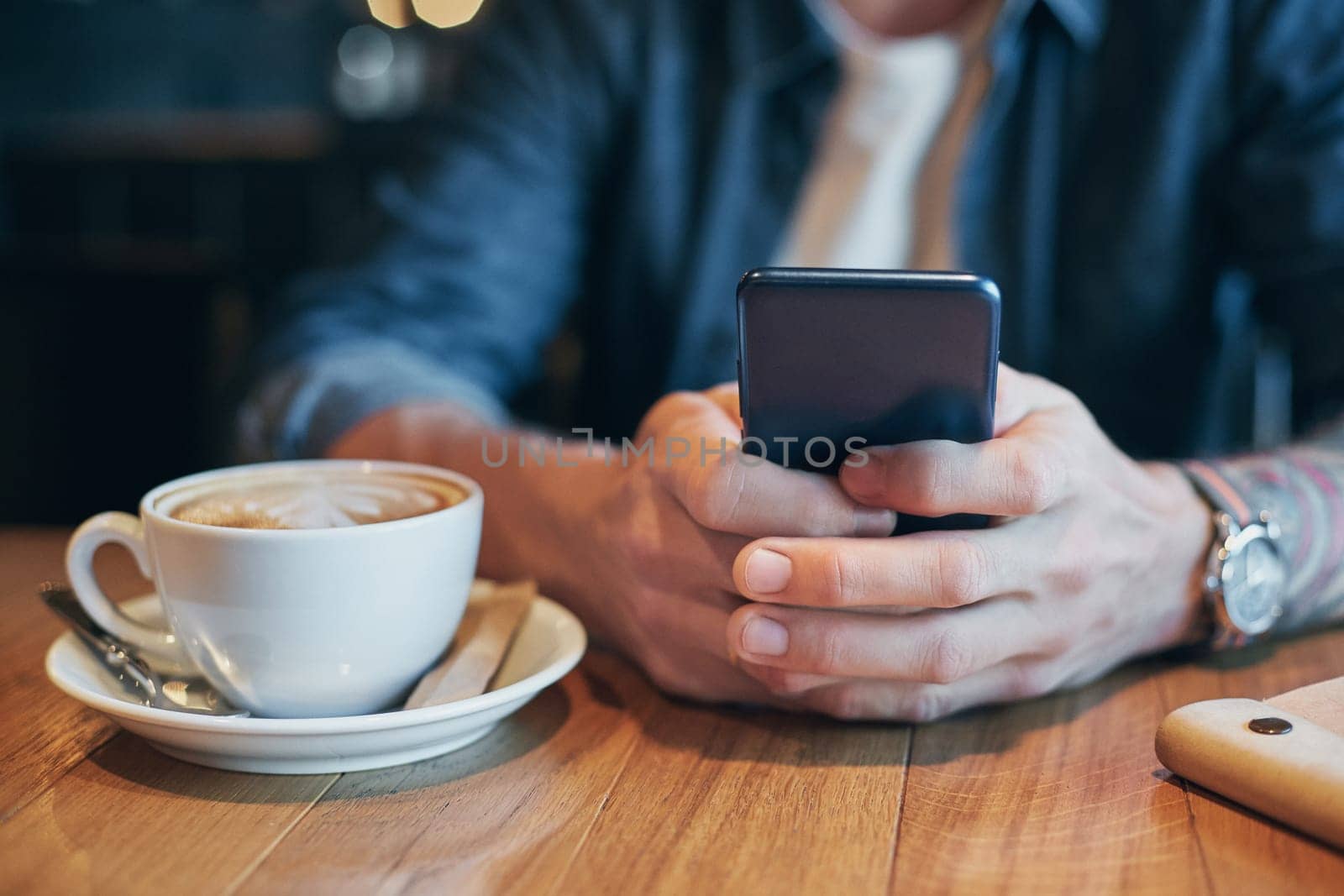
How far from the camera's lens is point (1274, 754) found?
0.46 metres

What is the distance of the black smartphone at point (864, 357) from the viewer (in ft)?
1.46

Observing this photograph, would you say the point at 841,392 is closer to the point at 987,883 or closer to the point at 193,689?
the point at 987,883

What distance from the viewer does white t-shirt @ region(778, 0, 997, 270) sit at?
1140 millimetres

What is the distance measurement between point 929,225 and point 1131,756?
720 mm

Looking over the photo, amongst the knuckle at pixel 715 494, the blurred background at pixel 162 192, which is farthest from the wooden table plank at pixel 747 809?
the blurred background at pixel 162 192

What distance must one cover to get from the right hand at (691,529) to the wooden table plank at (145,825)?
0.19 meters

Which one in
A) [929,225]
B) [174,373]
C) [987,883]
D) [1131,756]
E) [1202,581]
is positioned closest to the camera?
[987,883]

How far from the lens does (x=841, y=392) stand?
0.48 meters

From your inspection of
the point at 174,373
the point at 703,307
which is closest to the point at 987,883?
the point at 703,307

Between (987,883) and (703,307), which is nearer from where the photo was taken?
(987,883)

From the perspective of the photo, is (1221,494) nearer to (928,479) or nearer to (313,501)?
(928,479)

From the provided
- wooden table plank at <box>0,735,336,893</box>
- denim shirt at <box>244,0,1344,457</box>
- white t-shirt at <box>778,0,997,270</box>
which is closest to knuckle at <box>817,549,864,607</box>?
wooden table plank at <box>0,735,336,893</box>

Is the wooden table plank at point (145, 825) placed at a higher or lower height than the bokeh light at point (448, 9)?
lower

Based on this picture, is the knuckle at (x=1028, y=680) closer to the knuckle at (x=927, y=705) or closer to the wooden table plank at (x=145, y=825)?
the knuckle at (x=927, y=705)
